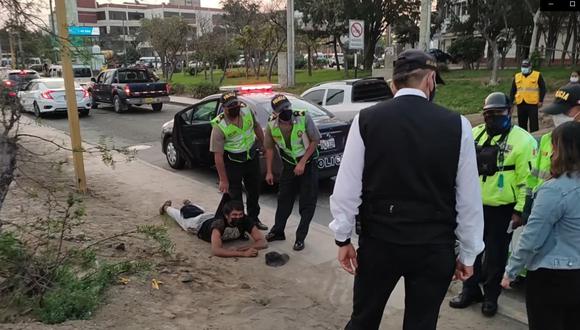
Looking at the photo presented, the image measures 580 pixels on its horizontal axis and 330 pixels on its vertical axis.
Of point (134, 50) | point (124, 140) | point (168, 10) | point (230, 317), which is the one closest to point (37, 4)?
point (230, 317)

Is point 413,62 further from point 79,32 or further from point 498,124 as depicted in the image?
point 79,32

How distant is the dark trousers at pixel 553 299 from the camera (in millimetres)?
2496

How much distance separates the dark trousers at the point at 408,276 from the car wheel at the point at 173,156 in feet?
24.4

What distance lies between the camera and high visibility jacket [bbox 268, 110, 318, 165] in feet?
17.1

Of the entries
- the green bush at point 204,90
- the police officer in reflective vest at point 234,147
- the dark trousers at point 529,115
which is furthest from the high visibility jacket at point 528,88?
the green bush at point 204,90

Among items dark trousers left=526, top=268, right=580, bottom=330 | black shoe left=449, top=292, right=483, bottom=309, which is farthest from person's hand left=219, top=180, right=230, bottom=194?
dark trousers left=526, top=268, right=580, bottom=330

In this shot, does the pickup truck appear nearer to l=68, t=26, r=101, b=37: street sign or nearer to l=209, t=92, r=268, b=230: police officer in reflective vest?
l=68, t=26, r=101, b=37: street sign

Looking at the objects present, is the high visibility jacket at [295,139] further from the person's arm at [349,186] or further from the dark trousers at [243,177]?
the person's arm at [349,186]

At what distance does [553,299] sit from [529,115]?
907 cm

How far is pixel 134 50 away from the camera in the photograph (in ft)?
201

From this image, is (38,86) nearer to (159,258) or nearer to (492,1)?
(159,258)

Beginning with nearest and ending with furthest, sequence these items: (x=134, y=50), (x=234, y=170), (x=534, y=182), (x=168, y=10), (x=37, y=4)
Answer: (x=534, y=182) < (x=37, y=4) < (x=234, y=170) < (x=134, y=50) < (x=168, y=10)

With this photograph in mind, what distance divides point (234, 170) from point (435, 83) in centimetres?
342

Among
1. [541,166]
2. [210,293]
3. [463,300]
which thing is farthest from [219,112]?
[541,166]
